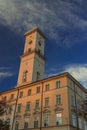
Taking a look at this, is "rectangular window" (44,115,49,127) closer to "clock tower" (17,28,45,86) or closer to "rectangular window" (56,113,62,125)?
"rectangular window" (56,113,62,125)

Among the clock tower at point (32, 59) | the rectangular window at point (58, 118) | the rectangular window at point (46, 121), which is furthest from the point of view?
the clock tower at point (32, 59)

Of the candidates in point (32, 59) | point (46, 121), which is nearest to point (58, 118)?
point (46, 121)

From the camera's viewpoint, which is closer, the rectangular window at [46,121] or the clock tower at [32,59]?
the rectangular window at [46,121]

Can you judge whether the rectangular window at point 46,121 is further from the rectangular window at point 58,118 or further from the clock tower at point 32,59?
the clock tower at point 32,59

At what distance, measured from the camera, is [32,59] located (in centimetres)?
5991

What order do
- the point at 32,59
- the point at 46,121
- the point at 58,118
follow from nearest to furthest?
the point at 58,118 < the point at 46,121 < the point at 32,59

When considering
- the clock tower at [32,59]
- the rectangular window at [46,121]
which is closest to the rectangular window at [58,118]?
the rectangular window at [46,121]

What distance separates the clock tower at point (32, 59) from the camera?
57.8 metres

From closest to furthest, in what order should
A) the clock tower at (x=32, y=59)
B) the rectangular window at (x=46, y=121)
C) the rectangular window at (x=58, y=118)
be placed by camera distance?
the rectangular window at (x=58, y=118) → the rectangular window at (x=46, y=121) → the clock tower at (x=32, y=59)

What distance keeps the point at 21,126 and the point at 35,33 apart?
3968 cm

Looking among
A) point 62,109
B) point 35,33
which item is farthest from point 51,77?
point 35,33

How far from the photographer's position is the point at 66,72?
137 feet

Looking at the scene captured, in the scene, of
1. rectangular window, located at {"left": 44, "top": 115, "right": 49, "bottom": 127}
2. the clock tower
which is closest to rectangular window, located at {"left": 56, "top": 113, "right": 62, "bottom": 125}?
rectangular window, located at {"left": 44, "top": 115, "right": 49, "bottom": 127}

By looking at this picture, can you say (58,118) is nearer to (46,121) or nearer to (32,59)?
(46,121)
